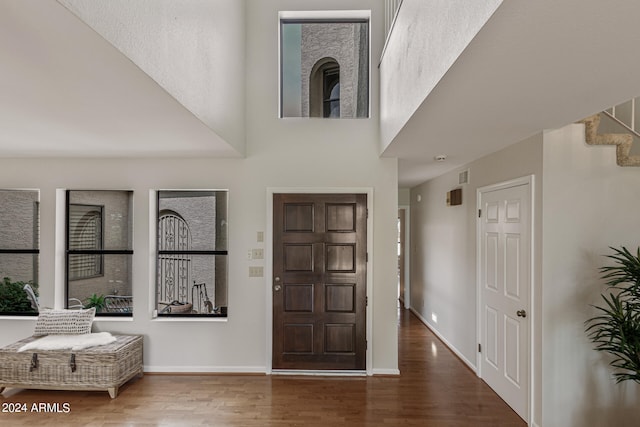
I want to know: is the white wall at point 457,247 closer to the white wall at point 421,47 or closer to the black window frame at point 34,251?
the white wall at point 421,47

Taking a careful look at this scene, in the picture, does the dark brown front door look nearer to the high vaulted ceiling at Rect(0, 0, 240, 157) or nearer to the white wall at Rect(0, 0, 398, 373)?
the white wall at Rect(0, 0, 398, 373)

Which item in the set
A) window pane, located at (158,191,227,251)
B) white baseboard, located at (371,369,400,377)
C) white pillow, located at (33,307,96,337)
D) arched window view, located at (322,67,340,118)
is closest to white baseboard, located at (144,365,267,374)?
white pillow, located at (33,307,96,337)

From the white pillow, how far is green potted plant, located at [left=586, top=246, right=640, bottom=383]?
449cm

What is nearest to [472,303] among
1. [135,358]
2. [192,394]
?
[192,394]

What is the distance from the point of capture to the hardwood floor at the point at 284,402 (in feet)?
9.85

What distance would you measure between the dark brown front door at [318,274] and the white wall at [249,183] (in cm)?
15

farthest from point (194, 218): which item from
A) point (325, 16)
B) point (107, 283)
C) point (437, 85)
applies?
point (437, 85)

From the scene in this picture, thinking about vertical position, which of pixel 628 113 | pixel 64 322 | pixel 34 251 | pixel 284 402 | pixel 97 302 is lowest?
pixel 284 402

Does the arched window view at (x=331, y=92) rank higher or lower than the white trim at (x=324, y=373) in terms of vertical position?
higher

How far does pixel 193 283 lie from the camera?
13.8 feet

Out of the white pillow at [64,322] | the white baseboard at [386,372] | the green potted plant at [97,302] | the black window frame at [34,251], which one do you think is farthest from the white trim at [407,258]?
the black window frame at [34,251]

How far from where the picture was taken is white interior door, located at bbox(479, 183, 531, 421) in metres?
2.95

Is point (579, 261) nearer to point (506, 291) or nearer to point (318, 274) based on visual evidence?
point (506, 291)

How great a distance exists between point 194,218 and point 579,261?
→ 3.70 m
